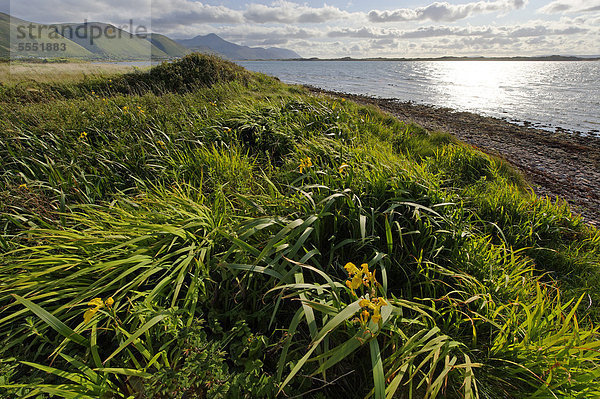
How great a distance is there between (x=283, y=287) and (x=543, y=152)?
12.3 meters

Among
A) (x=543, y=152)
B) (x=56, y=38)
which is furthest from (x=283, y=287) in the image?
(x=56, y=38)

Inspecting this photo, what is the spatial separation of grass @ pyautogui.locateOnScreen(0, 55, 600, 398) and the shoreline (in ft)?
11.2

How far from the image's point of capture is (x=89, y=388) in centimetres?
122

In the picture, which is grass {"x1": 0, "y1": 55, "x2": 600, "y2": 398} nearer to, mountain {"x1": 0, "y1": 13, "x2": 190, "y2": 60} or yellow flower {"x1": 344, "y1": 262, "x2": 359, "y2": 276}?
yellow flower {"x1": 344, "y1": 262, "x2": 359, "y2": 276}

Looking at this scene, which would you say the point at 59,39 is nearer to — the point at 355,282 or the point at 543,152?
the point at 543,152

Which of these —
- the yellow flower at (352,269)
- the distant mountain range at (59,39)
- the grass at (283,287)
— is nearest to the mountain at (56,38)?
the distant mountain range at (59,39)

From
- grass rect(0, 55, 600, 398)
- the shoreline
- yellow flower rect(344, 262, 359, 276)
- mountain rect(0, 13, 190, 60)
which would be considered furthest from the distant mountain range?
yellow flower rect(344, 262, 359, 276)

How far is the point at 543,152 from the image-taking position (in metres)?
9.72

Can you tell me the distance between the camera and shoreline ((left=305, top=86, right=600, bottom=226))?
587 cm

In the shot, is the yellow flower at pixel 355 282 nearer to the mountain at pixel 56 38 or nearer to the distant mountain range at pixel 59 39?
the mountain at pixel 56 38

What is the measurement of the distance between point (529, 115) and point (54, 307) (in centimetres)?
2342

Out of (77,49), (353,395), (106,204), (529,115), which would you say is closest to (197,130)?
(106,204)

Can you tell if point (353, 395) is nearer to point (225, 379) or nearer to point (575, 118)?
point (225, 379)

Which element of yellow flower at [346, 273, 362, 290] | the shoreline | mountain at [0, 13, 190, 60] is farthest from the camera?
mountain at [0, 13, 190, 60]
